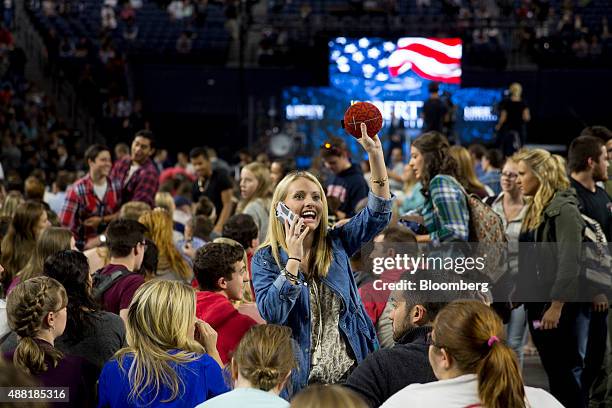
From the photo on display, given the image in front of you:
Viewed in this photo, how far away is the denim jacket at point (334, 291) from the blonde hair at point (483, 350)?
91 cm

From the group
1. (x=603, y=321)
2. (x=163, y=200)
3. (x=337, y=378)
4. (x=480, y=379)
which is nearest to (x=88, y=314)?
(x=337, y=378)

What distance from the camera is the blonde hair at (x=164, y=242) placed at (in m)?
5.95

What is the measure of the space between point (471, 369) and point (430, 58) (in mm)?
15166

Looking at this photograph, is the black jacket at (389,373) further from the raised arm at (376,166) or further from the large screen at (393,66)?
the large screen at (393,66)

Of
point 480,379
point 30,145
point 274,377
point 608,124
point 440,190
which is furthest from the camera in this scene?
point 608,124

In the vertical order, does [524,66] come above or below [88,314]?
below

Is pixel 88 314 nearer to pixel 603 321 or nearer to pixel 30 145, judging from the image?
pixel 603 321

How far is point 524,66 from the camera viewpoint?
19.4m

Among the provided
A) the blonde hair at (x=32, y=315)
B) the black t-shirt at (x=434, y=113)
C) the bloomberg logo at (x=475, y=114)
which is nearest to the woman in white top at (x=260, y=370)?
the blonde hair at (x=32, y=315)

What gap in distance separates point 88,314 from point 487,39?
1695cm

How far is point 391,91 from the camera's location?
58.4ft

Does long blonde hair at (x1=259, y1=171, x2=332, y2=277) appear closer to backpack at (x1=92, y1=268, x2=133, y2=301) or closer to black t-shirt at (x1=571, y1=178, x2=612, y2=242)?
backpack at (x1=92, y1=268, x2=133, y2=301)

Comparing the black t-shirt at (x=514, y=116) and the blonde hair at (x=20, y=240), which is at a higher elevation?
the blonde hair at (x=20, y=240)

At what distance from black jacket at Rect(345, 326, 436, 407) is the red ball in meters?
0.98
